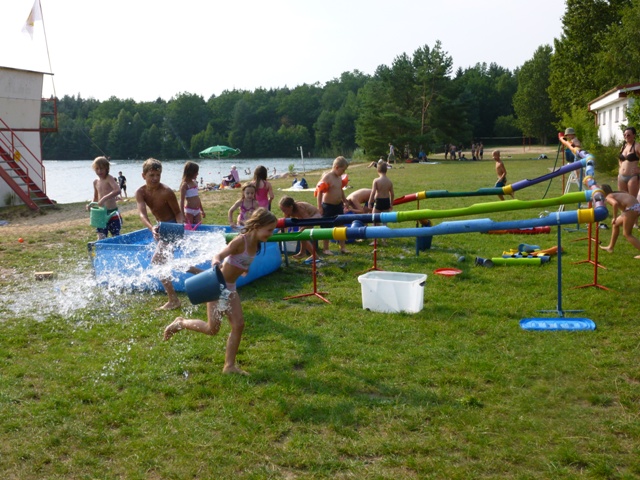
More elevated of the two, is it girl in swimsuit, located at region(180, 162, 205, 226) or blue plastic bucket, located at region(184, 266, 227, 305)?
girl in swimsuit, located at region(180, 162, 205, 226)

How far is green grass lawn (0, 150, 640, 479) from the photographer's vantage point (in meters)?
4.16

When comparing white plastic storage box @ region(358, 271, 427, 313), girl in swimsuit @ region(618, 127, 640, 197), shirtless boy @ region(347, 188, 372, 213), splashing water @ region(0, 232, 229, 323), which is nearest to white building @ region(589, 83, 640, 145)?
girl in swimsuit @ region(618, 127, 640, 197)

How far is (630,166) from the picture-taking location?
37.8 ft

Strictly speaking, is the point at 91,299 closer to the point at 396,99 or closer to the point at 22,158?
the point at 22,158

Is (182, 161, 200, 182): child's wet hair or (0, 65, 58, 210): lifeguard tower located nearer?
(182, 161, 200, 182): child's wet hair

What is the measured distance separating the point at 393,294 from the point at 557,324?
1884 millimetres

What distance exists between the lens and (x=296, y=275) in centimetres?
985

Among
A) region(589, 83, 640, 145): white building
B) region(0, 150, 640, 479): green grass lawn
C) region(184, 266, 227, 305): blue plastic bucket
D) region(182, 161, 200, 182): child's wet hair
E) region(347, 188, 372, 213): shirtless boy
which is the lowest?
region(0, 150, 640, 479): green grass lawn

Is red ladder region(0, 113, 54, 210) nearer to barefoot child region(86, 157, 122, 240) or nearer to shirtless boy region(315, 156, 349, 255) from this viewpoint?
barefoot child region(86, 157, 122, 240)

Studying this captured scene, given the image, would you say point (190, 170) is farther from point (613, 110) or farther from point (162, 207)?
point (613, 110)

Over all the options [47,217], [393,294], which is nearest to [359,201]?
[393,294]

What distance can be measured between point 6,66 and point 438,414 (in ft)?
81.1

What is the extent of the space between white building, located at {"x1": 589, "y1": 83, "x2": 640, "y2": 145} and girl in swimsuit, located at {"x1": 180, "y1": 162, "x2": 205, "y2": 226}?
21758 mm

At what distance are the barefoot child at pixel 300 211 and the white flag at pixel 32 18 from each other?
1971 centimetres
